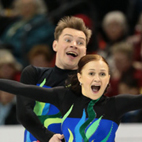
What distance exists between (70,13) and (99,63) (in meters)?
4.08

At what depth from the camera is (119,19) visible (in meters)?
6.55

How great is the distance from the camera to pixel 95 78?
9.75ft

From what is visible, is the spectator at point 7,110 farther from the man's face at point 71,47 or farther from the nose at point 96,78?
the nose at point 96,78

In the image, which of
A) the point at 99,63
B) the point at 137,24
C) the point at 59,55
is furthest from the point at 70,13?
the point at 99,63

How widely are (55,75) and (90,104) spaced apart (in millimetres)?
559

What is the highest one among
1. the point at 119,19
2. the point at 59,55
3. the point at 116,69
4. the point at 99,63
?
the point at 119,19

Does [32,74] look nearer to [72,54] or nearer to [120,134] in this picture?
[72,54]

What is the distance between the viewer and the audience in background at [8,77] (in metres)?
5.45

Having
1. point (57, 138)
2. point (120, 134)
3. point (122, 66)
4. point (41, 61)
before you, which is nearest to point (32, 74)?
point (57, 138)

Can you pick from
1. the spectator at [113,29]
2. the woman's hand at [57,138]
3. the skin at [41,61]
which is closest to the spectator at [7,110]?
the skin at [41,61]

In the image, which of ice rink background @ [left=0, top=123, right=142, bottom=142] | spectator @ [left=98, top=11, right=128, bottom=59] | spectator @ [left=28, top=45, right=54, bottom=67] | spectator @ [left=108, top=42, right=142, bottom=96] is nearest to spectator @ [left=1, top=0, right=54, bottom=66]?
spectator @ [left=28, top=45, right=54, bottom=67]

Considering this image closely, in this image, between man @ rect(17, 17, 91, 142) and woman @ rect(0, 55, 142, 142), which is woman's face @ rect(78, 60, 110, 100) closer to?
woman @ rect(0, 55, 142, 142)

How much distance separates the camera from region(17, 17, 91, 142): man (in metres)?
3.34

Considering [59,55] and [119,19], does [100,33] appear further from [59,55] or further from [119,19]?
[59,55]
